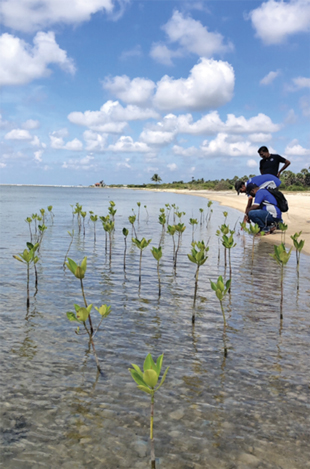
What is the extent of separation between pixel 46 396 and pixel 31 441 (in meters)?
0.57

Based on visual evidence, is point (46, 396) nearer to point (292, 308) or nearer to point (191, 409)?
point (191, 409)

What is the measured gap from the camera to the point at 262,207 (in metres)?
12.6

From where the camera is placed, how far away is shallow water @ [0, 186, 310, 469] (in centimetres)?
256

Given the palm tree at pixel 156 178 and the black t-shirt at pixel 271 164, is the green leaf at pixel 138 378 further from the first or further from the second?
the palm tree at pixel 156 178

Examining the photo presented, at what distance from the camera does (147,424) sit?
2.84 m

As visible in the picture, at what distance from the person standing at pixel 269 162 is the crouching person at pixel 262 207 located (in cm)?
64

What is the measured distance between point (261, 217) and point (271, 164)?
6.10 feet

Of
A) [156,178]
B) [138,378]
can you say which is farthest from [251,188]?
[156,178]

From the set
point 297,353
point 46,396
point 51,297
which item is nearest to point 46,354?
point 46,396

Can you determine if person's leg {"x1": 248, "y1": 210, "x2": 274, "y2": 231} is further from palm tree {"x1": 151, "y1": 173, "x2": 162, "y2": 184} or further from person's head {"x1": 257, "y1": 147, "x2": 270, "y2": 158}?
A: palm tree {"x1": 151, "y1": 173, "x2": 162, "y2": 184}

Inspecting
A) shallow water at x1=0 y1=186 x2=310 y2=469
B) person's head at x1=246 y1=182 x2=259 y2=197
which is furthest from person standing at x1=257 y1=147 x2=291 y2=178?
shallow water at x1=0 y1=186 x2=310 y2=469

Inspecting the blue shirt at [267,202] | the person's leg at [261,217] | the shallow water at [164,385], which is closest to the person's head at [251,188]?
the blue shirt at [267,202]

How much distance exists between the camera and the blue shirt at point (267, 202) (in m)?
12.2

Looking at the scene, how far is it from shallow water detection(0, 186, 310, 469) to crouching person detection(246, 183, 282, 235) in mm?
6060
